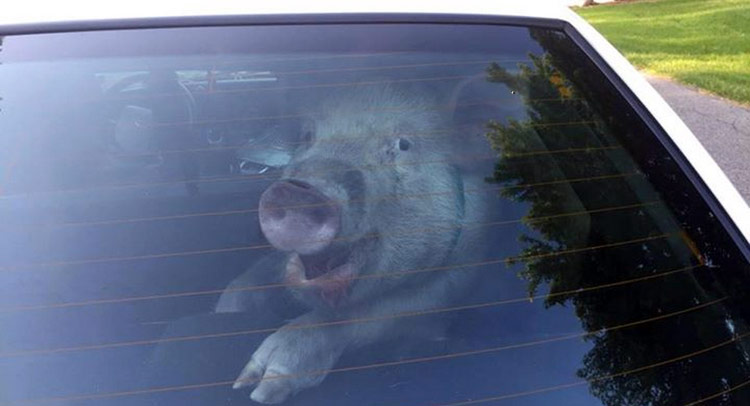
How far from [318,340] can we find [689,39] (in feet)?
44.5

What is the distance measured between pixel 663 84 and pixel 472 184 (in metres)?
9.36

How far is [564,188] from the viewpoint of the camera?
76.9 inches

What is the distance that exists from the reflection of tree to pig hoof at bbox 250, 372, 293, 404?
51 centimetres

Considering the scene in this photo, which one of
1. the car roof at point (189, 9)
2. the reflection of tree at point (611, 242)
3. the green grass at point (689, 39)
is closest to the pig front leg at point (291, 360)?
the reflection of tree at point (611, 242)

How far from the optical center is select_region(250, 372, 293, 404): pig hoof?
1679 millimetres

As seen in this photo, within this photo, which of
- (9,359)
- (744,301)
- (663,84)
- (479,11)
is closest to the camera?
(9,359)

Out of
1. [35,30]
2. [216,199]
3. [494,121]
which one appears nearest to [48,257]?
[216,199]

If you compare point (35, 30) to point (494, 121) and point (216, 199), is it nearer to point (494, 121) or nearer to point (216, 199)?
point (216, 199)

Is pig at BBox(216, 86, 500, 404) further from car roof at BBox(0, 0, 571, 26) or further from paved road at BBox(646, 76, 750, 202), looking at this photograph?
paved road at BBox(646, 76, 750, 202)

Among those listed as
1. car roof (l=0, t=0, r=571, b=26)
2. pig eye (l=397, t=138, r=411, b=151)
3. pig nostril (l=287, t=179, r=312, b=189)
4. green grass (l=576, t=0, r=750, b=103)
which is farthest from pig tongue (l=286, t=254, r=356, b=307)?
green grass (l=576, t=0, r=750, b=103)

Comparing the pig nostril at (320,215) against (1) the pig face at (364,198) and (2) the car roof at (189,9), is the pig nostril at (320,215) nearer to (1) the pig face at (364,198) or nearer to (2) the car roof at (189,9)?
(1) the pig face at (364,198)

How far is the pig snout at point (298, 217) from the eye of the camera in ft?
5.89

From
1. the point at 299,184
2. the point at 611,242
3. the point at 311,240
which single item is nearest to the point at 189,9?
the point at 299,184

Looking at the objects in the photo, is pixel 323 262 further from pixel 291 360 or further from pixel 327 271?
pixel 291 360
